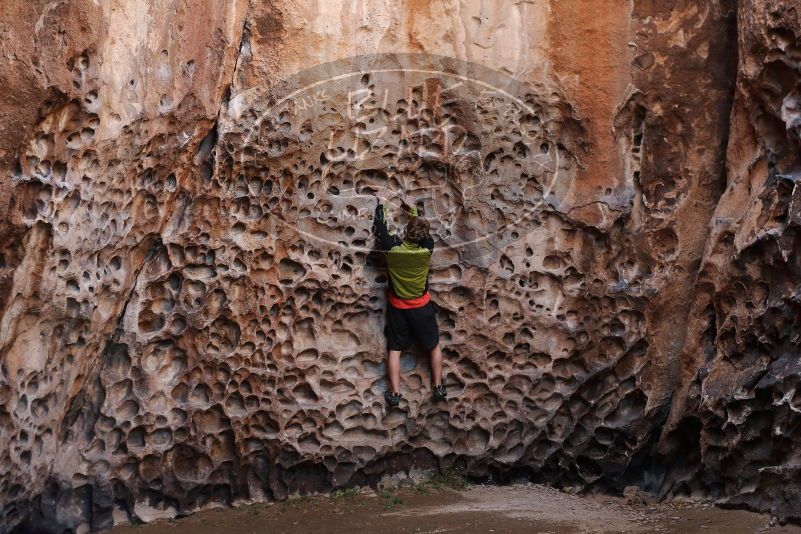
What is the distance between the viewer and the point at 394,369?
19.4 ft

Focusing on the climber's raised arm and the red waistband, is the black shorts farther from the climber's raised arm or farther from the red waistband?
the climber's raised arm

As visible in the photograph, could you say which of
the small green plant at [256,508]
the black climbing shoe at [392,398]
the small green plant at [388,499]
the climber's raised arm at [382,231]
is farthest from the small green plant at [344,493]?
the climber's raised arm at [382,231]

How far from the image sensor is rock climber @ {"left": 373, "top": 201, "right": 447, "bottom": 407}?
5766mm

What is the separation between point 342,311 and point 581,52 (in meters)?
1.97

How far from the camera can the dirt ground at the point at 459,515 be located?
210 inches

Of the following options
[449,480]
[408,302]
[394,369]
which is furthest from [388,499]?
[408,302]

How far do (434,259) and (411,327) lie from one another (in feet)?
1.38

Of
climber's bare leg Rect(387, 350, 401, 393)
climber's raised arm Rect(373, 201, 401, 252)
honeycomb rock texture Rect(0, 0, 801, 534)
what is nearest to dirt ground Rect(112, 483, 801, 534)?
honeycomb rock texture Rect(0, 0, 801, 534)

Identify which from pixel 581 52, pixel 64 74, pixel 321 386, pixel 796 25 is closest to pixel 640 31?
pixel 581 52

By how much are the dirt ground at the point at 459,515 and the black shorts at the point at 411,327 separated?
88cm

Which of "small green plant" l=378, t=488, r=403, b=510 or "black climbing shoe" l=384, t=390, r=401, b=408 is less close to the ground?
"black climbing shoe" l=384, t=390, r=401, b=408

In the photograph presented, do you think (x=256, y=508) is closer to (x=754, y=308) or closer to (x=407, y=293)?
(x=407, y=293)

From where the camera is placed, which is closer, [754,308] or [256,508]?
[754,308]

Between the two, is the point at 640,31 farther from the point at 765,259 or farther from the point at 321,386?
the point at 321,386
